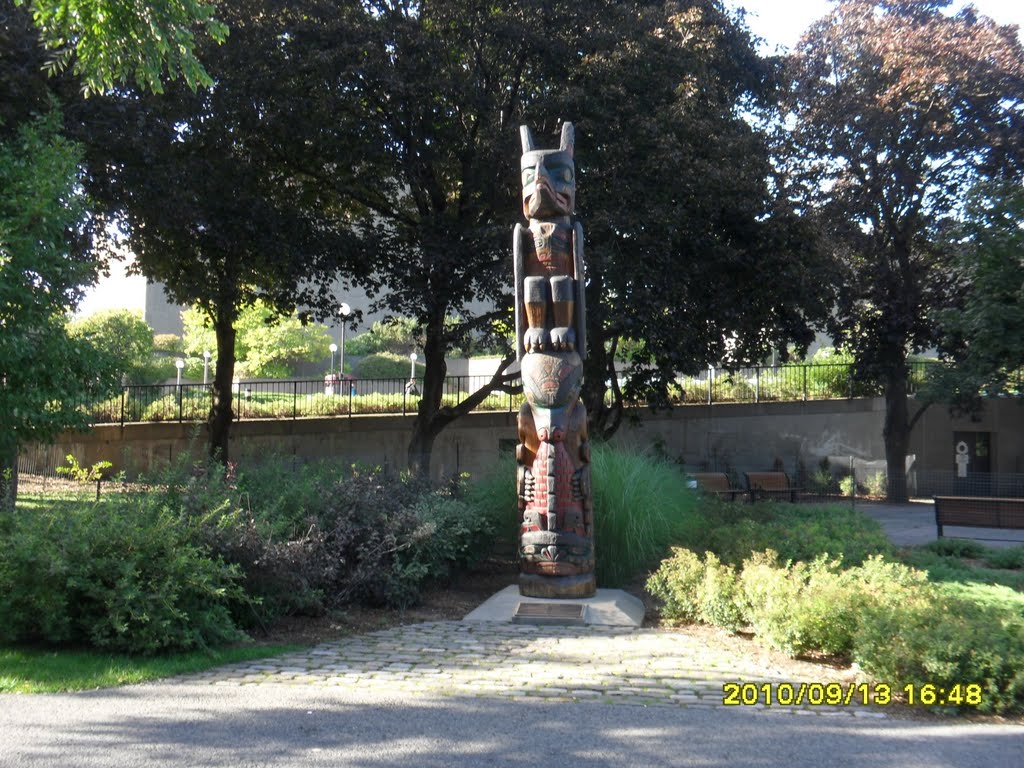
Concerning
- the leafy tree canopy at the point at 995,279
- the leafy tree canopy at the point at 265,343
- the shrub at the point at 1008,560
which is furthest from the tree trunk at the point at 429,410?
the leafy tree canopy at the point at 265,343

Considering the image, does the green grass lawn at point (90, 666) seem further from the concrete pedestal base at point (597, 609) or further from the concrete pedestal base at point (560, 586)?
the concrete pedestal base at point (560, 586)

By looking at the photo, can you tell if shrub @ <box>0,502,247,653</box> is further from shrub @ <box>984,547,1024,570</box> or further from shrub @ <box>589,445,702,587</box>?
shrub @ <box>984,547,1024,570</box>

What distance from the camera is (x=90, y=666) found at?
288 inches

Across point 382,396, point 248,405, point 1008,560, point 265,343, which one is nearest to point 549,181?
point 1008,560

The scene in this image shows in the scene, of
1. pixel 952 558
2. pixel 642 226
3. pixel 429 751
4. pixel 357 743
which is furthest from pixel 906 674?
pixel 642 226

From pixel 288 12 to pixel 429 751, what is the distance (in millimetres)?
15008

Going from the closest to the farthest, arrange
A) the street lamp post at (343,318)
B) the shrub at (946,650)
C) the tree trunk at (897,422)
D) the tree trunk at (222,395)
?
the shrub at (946,650) < the tree trunk at (222,395) < the street lamp post at (343,318) < the tree trunk at (897,422)

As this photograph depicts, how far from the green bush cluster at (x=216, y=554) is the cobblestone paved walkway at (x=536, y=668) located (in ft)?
2.58

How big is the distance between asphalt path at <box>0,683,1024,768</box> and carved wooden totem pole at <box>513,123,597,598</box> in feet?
12.0

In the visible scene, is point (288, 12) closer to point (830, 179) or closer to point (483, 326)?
point (483, 326)

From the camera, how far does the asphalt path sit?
17.5 ft

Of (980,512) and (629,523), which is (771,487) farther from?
(629,523)
